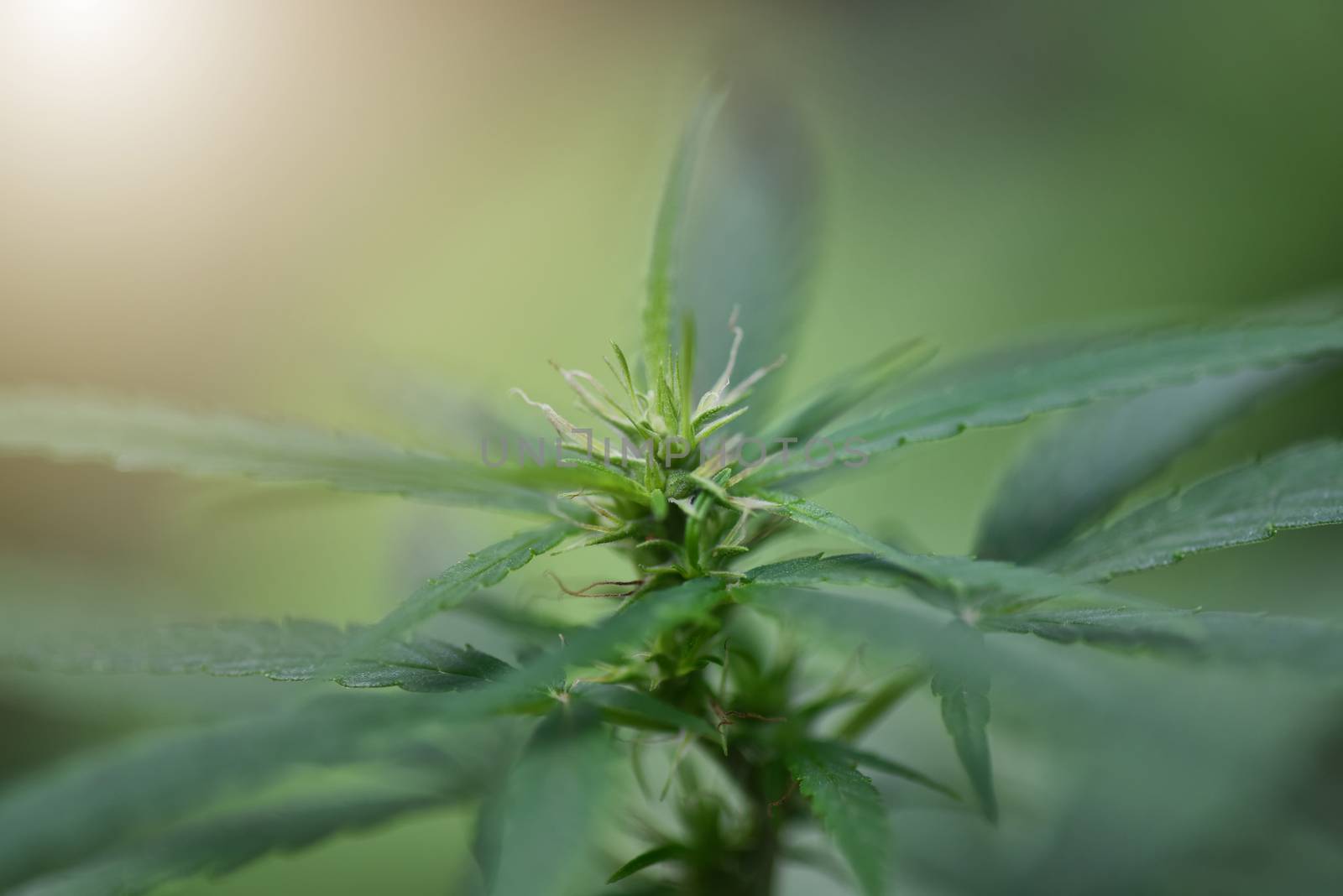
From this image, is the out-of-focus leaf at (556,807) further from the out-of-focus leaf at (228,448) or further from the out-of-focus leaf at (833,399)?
the out-of-focus leaf at (833,399)

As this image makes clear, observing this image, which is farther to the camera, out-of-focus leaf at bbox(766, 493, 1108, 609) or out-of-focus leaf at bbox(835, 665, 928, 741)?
out-of-focus leaf at bbox(835, 665, 928, 741)

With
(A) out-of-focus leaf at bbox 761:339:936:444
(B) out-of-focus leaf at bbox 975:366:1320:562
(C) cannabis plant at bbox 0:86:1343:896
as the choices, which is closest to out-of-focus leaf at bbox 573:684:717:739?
(C) cannabis plant at bbox 0:86:1343:896

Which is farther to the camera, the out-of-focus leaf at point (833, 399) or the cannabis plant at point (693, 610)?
the out-of-focus leaf at point (833, 399)

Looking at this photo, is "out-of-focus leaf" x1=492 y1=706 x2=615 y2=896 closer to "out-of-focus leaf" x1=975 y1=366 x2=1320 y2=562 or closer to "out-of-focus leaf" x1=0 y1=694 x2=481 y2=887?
"out-of-focus leaf" x1=0 y1=694 x2=481 y2=887

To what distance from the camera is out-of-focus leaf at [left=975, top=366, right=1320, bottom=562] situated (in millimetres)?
764

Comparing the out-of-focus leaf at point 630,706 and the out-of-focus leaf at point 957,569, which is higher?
the out-of-focus leaf at point 957,569

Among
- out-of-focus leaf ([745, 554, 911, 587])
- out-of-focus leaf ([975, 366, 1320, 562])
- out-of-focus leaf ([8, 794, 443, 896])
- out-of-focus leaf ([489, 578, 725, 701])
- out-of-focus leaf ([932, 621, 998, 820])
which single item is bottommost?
out-of-focus leaf ([8, 794, 443, 896])

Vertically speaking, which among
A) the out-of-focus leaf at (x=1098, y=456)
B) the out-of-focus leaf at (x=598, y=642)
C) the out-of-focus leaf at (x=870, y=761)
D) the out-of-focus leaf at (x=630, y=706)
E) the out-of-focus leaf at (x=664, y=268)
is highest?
the out-of-focus leaf at (x=664, y=268)

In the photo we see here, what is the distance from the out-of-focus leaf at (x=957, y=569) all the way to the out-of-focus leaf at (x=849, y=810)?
12 centimetres

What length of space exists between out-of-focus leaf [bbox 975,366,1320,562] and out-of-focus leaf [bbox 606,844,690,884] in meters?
0.32

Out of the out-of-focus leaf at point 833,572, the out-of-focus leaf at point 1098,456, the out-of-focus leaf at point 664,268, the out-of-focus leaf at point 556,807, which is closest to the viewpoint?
the out-of-focus leaf at point 556,807

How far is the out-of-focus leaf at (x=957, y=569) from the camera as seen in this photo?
0.44 metres

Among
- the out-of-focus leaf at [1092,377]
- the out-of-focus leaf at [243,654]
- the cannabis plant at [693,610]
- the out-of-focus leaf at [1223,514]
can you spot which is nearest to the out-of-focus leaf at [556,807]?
the cannabis plant at [693,610]

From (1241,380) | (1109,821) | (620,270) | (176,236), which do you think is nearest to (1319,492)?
(1241,380)
